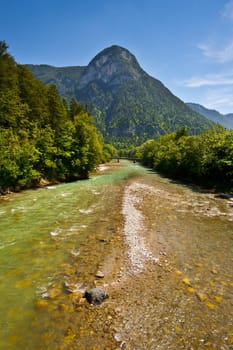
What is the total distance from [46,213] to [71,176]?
24.5m

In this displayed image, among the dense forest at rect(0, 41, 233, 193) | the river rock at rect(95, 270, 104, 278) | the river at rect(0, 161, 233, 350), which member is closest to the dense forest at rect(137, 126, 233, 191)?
the dense forest at rect(0, 41, 233, 193)

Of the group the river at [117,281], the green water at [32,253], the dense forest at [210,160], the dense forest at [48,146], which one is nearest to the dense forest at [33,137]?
the dense forest at [48,146]

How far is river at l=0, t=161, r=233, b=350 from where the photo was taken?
219 inches

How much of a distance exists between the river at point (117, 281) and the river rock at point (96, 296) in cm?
18

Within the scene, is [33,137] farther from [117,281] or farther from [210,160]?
[117,281]

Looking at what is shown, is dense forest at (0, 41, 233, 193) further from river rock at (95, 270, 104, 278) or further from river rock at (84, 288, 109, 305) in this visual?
river rock at (84, 288, 109, 305)

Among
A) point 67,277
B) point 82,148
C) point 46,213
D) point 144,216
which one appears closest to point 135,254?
point 67,277

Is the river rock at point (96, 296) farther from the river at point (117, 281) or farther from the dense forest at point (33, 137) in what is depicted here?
the dense forest at point (33, 137)

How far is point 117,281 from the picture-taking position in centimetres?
793

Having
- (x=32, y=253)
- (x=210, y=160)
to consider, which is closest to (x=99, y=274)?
(x=32, y=253)

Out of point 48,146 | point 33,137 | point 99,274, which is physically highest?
point 33,137

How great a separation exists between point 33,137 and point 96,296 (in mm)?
31169

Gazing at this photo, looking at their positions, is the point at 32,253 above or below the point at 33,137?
below

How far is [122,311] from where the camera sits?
A: 6.43 metres
